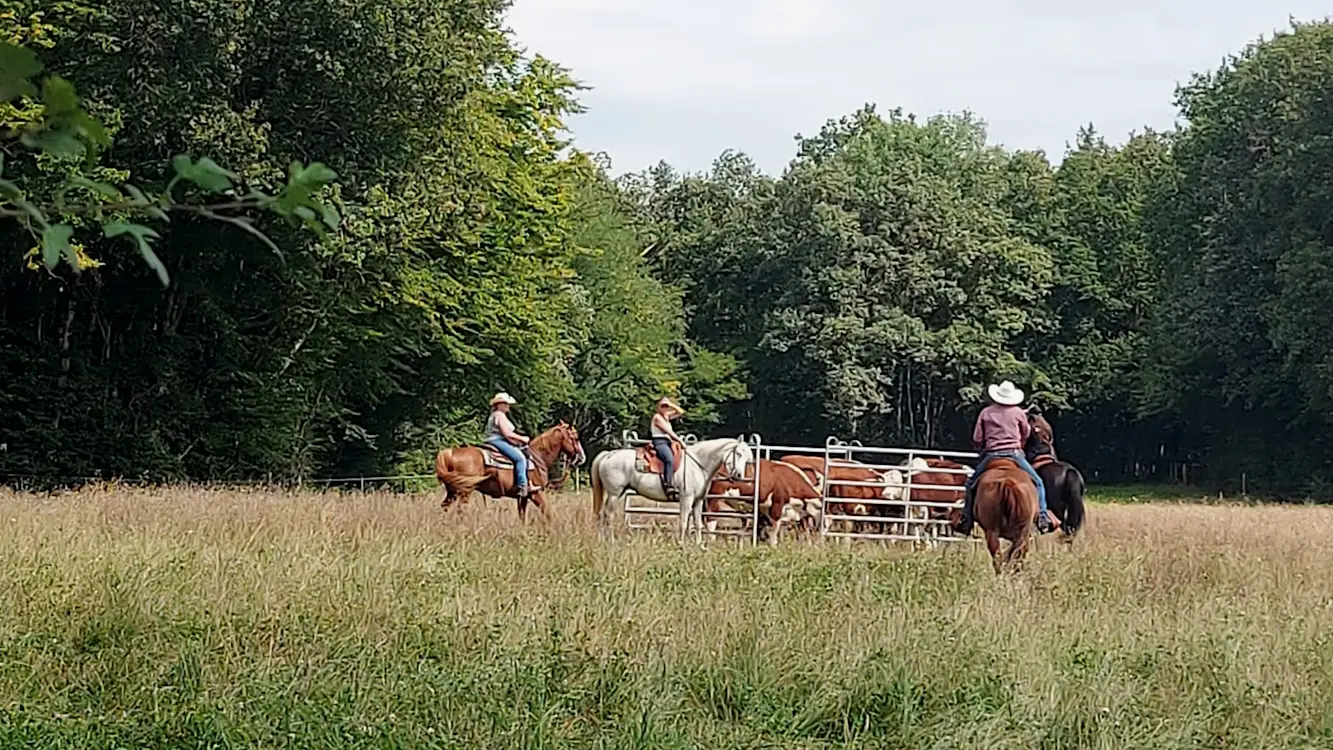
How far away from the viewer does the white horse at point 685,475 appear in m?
16.8

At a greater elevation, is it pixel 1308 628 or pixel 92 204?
pixel 92 204

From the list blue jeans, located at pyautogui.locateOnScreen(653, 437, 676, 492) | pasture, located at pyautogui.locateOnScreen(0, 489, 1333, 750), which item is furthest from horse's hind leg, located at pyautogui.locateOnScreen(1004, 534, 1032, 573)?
blue jeans, located at pyautogui.locateOnScreen(653, 437, 676, 492)

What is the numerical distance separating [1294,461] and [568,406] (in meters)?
21.8

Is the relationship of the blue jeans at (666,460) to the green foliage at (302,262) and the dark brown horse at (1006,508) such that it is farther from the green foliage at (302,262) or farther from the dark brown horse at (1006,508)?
the dark brown horse at (1006,508)

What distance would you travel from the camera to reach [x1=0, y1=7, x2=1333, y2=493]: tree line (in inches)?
879

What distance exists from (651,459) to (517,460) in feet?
5.46

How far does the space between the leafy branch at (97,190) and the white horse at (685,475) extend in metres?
14.6

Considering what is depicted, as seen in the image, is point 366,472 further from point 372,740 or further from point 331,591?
point 372,740

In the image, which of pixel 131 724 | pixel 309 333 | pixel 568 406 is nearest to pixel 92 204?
pixel 131 724

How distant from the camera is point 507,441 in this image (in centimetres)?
1784

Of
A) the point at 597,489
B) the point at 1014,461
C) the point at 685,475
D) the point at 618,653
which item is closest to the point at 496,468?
the point at 597,489

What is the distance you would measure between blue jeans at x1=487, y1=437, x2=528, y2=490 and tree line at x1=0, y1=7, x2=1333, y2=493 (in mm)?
4393

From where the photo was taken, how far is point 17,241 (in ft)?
76.7

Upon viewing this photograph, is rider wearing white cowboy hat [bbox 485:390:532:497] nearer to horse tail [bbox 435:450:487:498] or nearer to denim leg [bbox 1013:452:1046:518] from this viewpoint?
horse tail [bbox 435:450:487:498]
